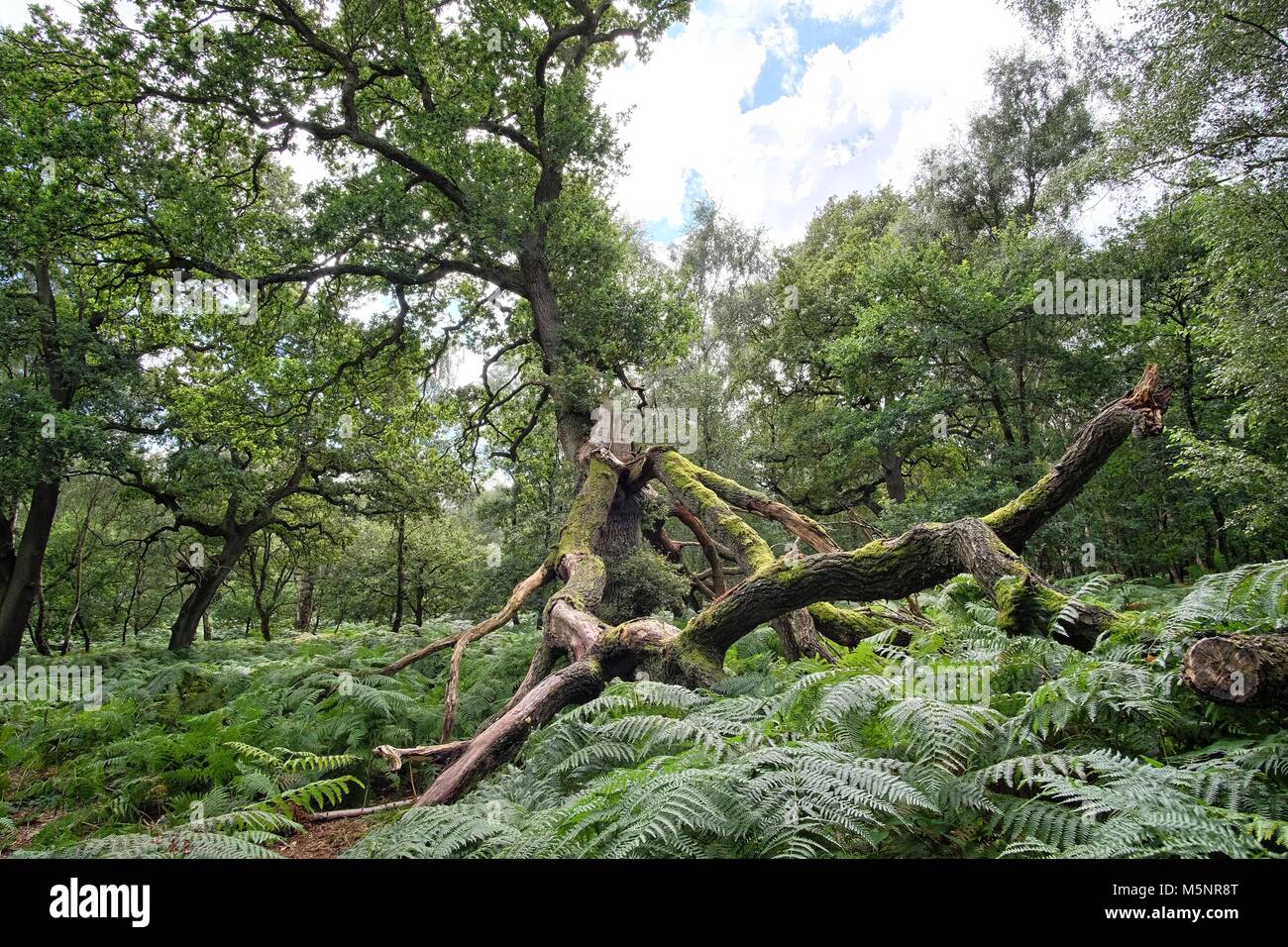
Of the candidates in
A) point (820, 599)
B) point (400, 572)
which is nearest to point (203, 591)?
point (400, 572)

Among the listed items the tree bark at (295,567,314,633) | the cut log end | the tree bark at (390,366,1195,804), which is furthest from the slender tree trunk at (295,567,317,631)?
the cut log end

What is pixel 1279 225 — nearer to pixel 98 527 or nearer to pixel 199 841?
pixel 199 841

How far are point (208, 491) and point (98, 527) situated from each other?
1089 cm

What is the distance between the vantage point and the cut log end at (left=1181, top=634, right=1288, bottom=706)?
2023 mm

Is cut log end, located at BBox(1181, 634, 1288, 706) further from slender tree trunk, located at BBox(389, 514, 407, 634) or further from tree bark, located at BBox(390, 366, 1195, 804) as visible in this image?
slender tree trunk, located at BBox(389, 514, 407, 634)

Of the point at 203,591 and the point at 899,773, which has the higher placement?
the point at 899,773

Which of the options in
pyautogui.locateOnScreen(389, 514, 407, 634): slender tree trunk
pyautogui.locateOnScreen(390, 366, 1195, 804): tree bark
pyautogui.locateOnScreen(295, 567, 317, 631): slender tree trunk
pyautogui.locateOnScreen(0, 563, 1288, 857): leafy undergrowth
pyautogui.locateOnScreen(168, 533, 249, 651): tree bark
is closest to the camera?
pyautogui.locateOnScreen(0, 563, 1288, 857): leafy undergrowth

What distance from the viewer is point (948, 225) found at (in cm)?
2136

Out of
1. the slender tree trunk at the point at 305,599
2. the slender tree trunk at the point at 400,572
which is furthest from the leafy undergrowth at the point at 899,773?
the slender tree trunk at the point at 305,599

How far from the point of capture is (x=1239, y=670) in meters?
2.03

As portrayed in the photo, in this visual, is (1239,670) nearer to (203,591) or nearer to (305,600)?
(203,591)

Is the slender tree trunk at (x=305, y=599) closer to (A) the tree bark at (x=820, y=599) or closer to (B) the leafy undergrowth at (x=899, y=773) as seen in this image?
(B) the leafy undergrowth at (x=899, y=773)

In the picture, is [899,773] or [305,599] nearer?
[899,773]
